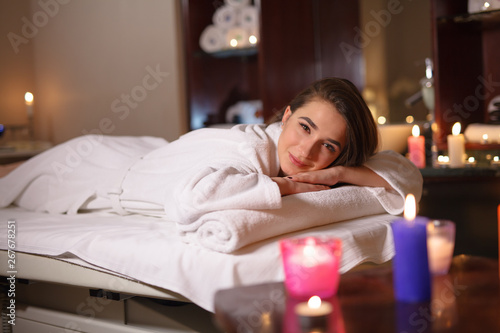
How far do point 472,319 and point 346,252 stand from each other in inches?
16.7

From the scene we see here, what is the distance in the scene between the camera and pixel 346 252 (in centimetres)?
108

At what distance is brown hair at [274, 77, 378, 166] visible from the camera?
1309 mm

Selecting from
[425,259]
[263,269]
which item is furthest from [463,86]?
[425,259]

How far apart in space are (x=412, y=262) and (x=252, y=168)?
0.60 metres

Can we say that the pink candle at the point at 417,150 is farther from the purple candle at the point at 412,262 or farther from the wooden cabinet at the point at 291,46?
the purple candle at the point at 412,262

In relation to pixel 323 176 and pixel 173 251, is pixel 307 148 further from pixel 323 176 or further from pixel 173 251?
pixel 173 251

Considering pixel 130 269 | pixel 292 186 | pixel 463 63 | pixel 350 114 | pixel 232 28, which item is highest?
pixel 232 28

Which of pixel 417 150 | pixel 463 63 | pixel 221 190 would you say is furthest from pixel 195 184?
pixel 463 63

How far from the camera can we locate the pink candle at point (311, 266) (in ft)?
2.39

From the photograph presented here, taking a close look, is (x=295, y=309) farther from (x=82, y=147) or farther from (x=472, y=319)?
(x=82, y=147)

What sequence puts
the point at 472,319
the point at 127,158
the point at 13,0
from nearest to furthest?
1. the point at 472,319
2. the point at 127,158
3. the point at 13,0

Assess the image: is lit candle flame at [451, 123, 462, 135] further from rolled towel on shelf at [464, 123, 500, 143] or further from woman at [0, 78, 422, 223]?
woman at [0, 78, 422, 223]

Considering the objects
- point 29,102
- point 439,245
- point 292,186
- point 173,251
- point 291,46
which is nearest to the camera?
point 439,245

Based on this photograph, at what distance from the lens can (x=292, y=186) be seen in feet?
3.99
